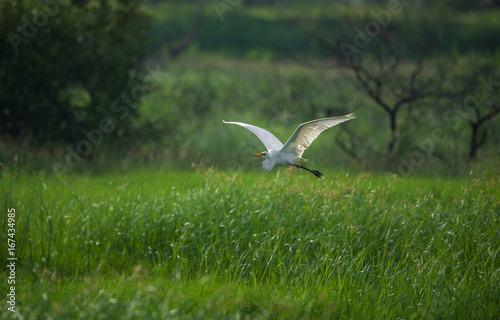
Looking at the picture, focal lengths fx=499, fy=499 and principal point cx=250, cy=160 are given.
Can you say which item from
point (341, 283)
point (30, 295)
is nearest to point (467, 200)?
point (341, 283)

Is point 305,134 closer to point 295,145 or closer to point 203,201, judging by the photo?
point 295,145

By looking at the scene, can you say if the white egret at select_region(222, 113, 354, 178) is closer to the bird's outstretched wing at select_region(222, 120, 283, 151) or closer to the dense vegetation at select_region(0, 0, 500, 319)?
the bird's outstretched wing at select_region(222, 120, 283, 151)

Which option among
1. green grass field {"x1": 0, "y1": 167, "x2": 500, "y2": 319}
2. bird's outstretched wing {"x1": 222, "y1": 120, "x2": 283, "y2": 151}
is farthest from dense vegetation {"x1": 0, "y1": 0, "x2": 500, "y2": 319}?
bird's outstretched wing {"x1": 222, "y1": 120, "x2": 283, "y2": 151}

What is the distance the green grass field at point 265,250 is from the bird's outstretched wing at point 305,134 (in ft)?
5.15

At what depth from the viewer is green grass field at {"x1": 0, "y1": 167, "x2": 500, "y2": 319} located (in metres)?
5.28

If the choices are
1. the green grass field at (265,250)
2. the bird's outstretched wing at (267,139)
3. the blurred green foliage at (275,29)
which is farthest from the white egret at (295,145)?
the blurred green foliage at (275,29)

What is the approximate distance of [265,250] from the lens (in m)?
6.25

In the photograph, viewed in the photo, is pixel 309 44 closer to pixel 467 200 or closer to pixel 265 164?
pixel 467 200

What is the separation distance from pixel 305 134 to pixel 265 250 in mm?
1955

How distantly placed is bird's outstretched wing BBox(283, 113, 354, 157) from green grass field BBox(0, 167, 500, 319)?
1.57m

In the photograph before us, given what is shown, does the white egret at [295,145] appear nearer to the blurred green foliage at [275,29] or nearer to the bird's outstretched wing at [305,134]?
the bird's outstretched wing at [305,134]

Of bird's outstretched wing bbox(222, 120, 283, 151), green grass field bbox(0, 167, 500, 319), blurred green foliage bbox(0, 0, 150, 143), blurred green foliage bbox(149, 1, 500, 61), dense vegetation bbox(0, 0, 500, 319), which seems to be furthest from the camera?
blurred green foliage bbox(149, 1, 500, 61)

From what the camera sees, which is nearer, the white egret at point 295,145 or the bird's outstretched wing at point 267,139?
the white egret at point 295,145

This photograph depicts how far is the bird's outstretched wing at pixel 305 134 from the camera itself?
473 cm
